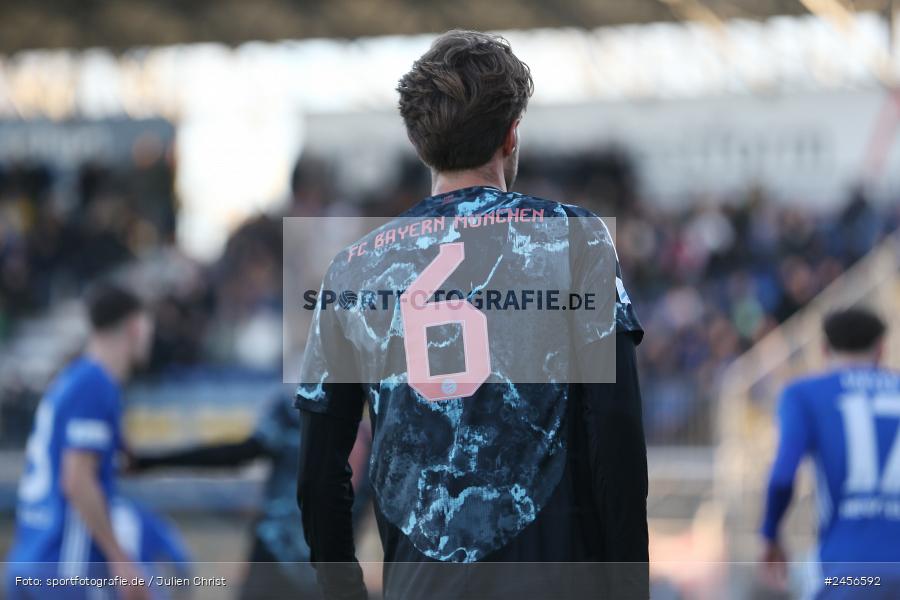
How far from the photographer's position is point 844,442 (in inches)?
169

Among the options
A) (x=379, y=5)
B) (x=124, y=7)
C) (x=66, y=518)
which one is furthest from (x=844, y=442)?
(x=124, y=7)

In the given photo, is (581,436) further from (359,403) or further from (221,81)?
(221,81)

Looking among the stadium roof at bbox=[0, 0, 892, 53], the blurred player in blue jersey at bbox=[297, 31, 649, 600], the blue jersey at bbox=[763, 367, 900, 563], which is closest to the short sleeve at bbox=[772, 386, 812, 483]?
the blue jersey at bbox=[763, 367, 900, 563]

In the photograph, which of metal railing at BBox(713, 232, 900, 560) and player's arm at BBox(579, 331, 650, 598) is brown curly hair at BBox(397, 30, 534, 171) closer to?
player's arm at BBox(579, 331, 650, 598)

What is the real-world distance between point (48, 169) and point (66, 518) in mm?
15114

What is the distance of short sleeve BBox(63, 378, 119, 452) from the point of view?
4.53 metres

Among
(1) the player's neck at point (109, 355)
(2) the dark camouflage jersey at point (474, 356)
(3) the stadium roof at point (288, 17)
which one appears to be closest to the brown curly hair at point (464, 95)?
(2) the dark camouflage jersey at point (474, 356)

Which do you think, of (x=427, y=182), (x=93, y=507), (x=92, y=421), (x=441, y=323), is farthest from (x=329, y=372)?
(x=427, y=182)

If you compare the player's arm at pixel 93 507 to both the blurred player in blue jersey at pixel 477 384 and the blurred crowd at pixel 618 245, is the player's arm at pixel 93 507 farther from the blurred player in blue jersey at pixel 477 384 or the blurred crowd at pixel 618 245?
the blurred crowd at pixel 618 245

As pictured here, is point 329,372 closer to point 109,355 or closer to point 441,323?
point 441,323

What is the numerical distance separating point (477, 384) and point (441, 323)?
15 centimetres

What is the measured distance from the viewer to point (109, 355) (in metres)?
4.88

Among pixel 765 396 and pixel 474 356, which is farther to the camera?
pixel 765 396

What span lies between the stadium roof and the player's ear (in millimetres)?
18046
